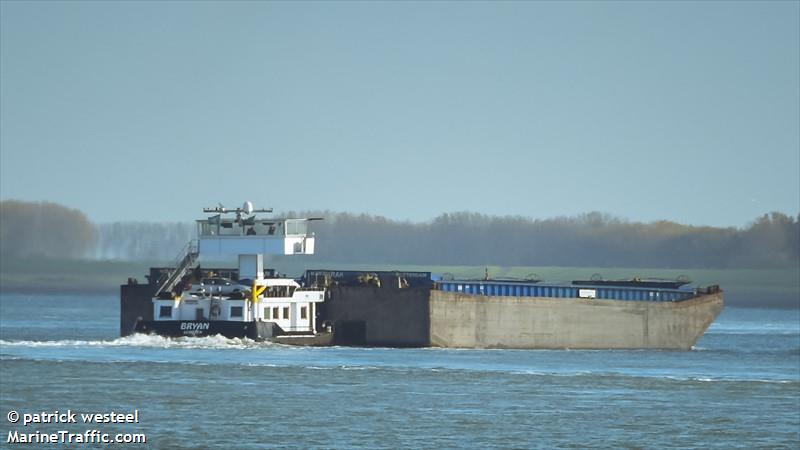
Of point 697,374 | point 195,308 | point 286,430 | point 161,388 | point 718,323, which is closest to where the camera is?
point 286,430

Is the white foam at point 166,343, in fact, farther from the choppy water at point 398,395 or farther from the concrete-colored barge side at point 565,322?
the concrete-colored barge side at point 565,322

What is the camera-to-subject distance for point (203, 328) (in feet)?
234

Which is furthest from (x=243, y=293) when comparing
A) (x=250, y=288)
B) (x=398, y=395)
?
(x=398, y=395)

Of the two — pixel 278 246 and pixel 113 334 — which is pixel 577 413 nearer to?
pixel 278 246

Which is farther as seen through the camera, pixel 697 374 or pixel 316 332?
pixel 316 332

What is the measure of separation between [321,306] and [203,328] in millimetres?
7500

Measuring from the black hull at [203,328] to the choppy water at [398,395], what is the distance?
1.29 feet

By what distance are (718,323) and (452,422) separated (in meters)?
97.1

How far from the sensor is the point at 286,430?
148ft

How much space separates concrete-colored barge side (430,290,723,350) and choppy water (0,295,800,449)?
7.98ft

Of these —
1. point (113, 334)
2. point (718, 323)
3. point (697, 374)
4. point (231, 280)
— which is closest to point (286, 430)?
point (697, 374)

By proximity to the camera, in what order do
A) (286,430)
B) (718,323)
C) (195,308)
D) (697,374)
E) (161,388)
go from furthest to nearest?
(718,323)
(195,308)
(697,374)
(161,388)
(286,430)

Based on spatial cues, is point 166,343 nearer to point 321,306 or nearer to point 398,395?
point 321,306

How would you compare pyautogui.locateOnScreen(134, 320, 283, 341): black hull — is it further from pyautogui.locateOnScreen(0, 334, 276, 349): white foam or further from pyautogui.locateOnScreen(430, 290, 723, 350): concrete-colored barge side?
pyautogui.locateOnScreen(430, 290, 723, 350): concrete-colored barge side
